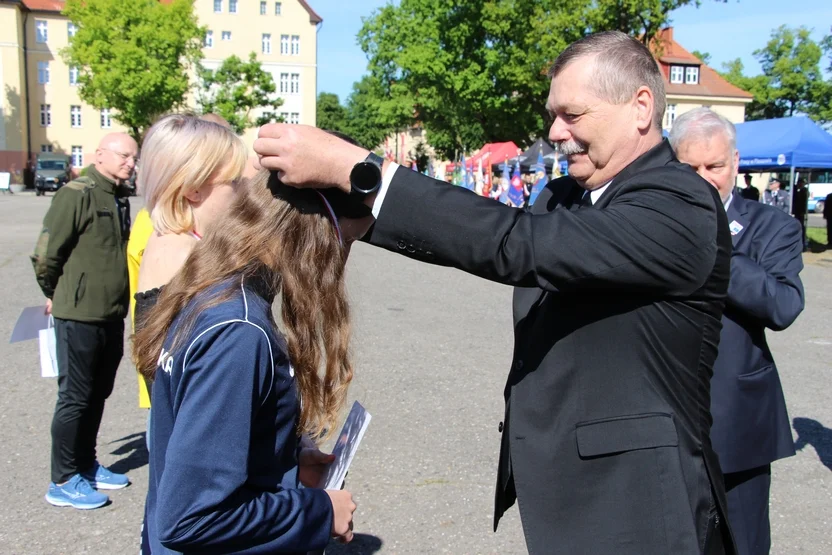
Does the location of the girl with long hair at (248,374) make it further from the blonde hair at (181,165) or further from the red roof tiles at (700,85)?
the red roof tiles at (700,85)

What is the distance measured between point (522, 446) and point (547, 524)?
0.62 feet

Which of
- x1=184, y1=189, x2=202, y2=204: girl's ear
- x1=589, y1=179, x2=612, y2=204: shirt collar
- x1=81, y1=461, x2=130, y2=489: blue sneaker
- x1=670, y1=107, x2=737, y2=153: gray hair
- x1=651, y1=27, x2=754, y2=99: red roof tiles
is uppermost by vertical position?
x1=651, y1=27, x2=754, y2=99: red roof tiles

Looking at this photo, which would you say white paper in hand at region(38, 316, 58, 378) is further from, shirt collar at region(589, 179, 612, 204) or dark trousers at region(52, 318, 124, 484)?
shirt collar at region(589, 179, 612, 204)

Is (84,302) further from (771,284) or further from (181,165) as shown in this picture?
(771,284)

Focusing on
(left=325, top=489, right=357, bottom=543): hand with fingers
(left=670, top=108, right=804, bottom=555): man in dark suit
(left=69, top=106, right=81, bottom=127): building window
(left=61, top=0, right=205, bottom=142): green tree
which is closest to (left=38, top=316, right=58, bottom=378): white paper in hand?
(left=325, top=489, right=357, bottom=543): hand with fingers

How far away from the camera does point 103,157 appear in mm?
4207

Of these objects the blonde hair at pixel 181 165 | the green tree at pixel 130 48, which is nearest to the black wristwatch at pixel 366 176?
the blonde hair at pixel 181 165

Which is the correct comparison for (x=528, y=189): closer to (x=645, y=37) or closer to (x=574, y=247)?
(x=645, y=37)

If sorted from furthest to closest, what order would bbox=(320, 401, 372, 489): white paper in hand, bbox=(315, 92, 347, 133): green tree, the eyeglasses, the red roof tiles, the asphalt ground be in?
1. bbox=(315, 92, 347, 133): green tree
2. the red roof tiles
3. the eyeglasses
4. the asphalt ground
5. bbox=(320, 401, 372, 489): white paper in hand

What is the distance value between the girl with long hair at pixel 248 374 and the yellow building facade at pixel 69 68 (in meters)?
55.0

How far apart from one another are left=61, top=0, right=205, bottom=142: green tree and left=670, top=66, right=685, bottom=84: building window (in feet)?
128

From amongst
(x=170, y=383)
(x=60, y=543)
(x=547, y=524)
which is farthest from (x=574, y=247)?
(x=60, y=543)

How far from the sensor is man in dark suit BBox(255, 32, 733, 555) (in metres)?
1.50

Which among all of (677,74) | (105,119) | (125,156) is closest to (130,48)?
(105,119)
